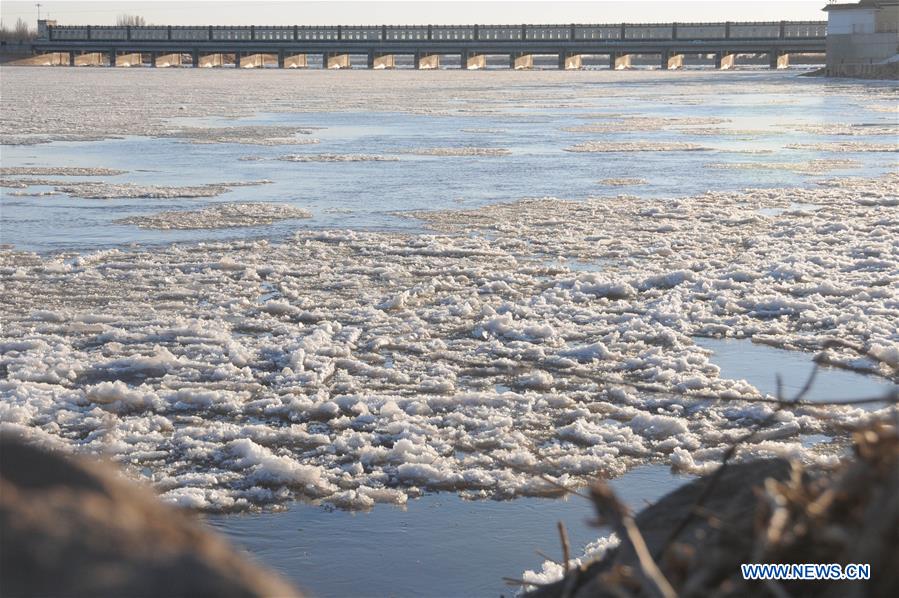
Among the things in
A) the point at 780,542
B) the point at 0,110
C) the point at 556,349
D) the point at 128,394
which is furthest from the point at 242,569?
the point at 0,110

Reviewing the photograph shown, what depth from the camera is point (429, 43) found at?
10875 cm

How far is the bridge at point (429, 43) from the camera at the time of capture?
104 metres

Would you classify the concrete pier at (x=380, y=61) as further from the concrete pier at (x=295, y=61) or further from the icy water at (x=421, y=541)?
the icy water at (x=421, y=541)

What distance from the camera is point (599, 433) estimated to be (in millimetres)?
Result: 5930

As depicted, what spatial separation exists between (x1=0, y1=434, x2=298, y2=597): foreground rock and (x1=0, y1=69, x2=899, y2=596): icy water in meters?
0.26

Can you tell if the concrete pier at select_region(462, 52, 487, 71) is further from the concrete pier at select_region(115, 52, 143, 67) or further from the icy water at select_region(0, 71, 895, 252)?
the icy water at select_region(0, 71, 895, 252)

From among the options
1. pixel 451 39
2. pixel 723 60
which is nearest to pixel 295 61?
pixel 451 39

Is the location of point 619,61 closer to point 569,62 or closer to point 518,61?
point 569,62

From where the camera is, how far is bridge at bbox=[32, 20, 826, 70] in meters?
104

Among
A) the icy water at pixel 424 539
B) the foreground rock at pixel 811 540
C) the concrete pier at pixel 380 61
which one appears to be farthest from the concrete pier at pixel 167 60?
the foreground rock at pixel 811 540

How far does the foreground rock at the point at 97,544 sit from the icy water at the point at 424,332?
255 millimetres

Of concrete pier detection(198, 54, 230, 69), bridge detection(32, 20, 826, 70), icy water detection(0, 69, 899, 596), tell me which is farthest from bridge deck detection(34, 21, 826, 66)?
icy water detection(0, 69, 899, 596)

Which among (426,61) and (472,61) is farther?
(426,61)

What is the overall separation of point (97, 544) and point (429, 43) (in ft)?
362
